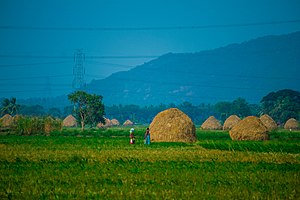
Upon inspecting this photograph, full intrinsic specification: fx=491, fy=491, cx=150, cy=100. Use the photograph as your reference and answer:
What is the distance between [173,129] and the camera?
43750mm

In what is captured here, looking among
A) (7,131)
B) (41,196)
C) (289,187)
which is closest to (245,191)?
(289,187)

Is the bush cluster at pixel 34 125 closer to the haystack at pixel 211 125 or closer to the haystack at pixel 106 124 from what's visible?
the haystack at pixel 211 125

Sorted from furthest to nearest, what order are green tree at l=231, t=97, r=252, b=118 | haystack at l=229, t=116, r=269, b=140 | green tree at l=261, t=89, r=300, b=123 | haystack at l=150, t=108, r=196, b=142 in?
green tree at l=231, t=97, r=252, b=118 < green tree at l=261, t=89, r=300, b=123 < haystack at l=229, t=116, r=269, b=140 < haystack at l=150, t=108, r=196, b=142

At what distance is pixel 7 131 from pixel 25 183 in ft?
160

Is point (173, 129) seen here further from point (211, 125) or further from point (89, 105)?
point (211, 125)

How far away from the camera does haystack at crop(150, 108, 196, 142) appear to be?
143ft

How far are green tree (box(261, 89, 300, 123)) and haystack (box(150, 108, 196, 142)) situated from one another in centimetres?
9306

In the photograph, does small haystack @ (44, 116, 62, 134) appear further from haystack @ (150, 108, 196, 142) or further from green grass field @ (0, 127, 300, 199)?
green grass field @ (0, 127, 300, 199)

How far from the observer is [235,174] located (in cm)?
1992

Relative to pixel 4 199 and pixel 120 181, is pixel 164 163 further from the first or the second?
pixel 4 199

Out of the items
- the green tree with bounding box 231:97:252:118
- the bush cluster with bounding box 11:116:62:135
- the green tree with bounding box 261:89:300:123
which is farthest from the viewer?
the green tree with bounding box 231:97:252:118

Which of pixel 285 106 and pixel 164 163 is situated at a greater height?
pixel 285 106

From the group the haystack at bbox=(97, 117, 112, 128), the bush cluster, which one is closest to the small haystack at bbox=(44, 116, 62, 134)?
the bush cluster

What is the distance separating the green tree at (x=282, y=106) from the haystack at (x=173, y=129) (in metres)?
93.1
